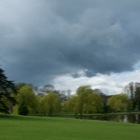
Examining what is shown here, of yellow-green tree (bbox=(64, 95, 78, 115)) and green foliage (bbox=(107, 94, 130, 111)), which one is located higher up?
green foliage (bbox=(107, 94, 130, 111))

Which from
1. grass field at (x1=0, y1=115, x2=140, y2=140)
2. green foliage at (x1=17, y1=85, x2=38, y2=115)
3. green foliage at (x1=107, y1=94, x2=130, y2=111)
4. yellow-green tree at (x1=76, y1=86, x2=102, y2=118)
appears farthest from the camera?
green foliage at (x1=107, y1=94, x2=130, y2=111)

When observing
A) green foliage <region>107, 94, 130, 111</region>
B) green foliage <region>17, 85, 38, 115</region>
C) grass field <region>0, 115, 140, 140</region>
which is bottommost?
grass field <region>0, 115, 140, 140</region>

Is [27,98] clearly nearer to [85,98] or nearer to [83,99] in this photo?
[83,99]

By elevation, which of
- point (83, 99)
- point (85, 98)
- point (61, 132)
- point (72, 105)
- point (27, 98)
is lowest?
point (61, 132)

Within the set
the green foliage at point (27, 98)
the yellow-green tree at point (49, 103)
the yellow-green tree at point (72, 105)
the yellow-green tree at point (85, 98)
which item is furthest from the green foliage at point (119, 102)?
the green foliage at point (27, 98)

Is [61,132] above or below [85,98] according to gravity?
below

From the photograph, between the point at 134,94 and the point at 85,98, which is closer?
the point at 85,98

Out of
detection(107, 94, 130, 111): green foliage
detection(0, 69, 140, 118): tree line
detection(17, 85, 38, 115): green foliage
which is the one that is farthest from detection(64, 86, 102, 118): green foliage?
detection(107, 94, 130, 111): green foliage

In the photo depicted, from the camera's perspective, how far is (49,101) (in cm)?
9725

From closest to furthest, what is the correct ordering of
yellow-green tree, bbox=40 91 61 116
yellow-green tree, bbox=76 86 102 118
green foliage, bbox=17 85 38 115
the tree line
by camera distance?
1. the tree line
2. green foliage, bbox=17 85 38 115
3. yellow-green tree, bbox=40 91 61 116
4. yellow-green tree, bbox=76 86 102 118

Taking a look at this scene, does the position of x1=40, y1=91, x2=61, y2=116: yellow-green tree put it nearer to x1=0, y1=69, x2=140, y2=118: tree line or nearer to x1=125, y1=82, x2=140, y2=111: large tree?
x1=0, y1=69, x2=140, y2=118: tree line

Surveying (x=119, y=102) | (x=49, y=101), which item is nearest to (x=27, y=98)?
(x=49, y=101)

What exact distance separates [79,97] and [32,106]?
57.8 ft

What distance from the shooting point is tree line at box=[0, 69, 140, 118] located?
5786 cm
